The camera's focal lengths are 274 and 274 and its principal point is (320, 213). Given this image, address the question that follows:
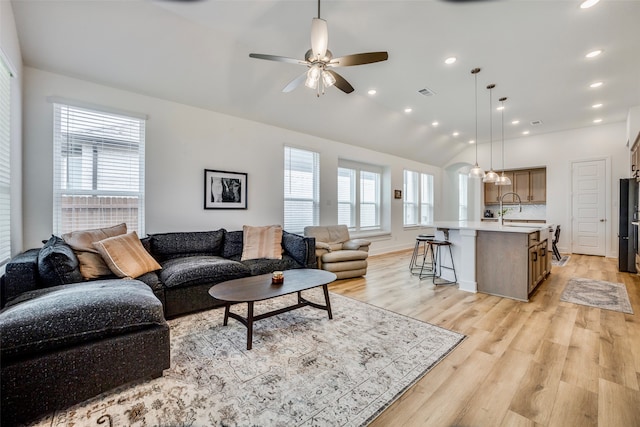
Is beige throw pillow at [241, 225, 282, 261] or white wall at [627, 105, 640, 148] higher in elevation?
white wall at [627, 105, 640, 148]

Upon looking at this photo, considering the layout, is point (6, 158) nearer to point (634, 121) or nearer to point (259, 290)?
point (259, 290)

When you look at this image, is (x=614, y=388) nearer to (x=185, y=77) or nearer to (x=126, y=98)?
(x=185, y=77)

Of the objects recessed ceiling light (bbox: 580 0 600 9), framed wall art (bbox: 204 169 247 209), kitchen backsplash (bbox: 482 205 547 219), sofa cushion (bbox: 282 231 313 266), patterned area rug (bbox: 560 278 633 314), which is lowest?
patterned area rug (bbox: 560 278 633 314)

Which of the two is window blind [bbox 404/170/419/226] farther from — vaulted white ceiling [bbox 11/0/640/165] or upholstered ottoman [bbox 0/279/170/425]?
upholstered ottoman [bbox 0/279/170/425]

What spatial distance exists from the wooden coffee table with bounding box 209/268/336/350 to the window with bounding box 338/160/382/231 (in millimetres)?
3538

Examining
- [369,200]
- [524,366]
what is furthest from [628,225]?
[524,366]

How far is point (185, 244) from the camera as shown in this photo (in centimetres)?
374

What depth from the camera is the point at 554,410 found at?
64.3 inches

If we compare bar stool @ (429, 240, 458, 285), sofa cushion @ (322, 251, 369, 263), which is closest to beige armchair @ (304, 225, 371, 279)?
sofa cushion @ (322, 251, 369, 263)

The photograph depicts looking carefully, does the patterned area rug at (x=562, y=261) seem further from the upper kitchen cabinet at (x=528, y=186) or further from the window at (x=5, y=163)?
the window at (x=5, y=163)

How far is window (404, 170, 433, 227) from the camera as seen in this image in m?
8.16

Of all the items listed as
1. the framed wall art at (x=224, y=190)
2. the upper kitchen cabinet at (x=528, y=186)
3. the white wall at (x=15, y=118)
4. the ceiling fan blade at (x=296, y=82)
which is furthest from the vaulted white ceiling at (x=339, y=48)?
the upper kitchen cabinet at (x=528, y=186)

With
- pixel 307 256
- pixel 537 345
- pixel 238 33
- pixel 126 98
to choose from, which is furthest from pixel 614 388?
pixel 126 98

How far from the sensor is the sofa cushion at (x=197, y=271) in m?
2.92
